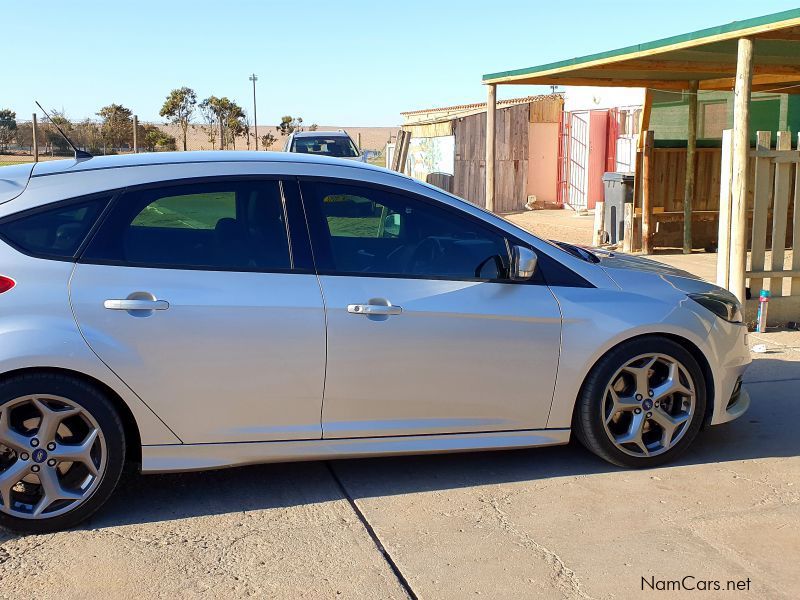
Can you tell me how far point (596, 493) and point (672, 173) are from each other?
1102 cm

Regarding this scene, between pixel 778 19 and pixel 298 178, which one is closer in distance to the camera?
pixel 298 178

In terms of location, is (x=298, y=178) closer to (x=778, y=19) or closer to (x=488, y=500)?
(x=488, y=500)

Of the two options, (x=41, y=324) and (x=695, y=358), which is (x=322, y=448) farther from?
(x=695, y=358)

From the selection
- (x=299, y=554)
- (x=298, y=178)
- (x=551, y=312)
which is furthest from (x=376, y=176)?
(x=299, y=554)

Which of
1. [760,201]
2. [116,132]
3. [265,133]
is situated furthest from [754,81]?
[265,133]

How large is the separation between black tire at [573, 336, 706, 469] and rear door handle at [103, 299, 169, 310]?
218 centimetres

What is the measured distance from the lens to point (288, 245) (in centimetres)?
446

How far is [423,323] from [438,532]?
100 centimetres

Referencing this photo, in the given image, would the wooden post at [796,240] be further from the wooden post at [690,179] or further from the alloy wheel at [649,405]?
the wooden post at [690,179]

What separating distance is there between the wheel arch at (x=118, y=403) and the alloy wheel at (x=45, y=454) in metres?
0.11

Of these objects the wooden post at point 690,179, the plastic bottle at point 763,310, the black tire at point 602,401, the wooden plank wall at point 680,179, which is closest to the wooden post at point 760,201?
the plastic bottle at point 763,310

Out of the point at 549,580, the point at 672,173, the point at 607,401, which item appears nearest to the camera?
the point at 549,580

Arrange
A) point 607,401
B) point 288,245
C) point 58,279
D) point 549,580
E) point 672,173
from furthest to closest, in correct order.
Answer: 1. point 672,173
2. point 607,401
3. point 288,245
4. point 58,279
5. point 549,580

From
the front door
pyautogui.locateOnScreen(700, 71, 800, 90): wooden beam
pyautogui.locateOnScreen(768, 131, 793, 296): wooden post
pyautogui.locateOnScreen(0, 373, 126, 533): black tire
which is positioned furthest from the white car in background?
pyautogui.locateOnScreen(0, 373, 126, 533): black tire
